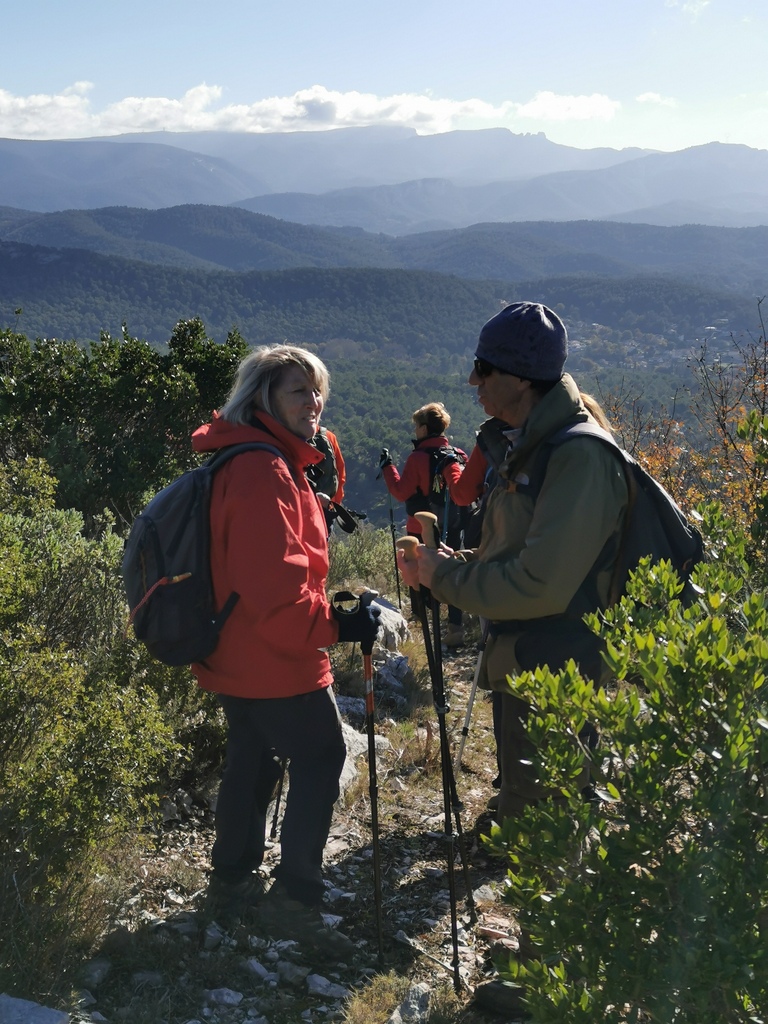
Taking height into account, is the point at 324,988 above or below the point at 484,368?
below

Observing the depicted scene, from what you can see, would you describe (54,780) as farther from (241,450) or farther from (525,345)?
(525,345)

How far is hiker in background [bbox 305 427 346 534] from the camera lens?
16.6ft

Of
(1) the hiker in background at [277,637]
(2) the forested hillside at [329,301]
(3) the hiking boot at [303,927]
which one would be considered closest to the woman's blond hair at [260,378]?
(1) the hiker in background at [277,637]

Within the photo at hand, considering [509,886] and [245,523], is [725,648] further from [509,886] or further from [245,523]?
[245,523]

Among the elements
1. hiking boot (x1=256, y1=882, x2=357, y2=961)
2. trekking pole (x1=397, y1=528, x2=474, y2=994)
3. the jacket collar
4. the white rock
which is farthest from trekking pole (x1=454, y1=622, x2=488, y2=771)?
the white rock

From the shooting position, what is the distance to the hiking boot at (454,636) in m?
7.17

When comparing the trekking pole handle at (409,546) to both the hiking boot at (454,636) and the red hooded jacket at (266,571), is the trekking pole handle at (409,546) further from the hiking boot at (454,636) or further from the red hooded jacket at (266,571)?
the hiking boot at (454,636)

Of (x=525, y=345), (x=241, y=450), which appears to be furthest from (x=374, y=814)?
(x=525, y=345)

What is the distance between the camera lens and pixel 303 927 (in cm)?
293

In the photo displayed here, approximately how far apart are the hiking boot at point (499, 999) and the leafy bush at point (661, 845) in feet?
4.20

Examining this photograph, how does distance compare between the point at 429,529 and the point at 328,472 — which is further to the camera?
the point at 328,472

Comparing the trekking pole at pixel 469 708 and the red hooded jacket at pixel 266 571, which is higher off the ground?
the red hooded jacket at pixel 266 571

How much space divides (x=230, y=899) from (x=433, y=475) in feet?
14.4

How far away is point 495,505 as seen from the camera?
2.69 m
